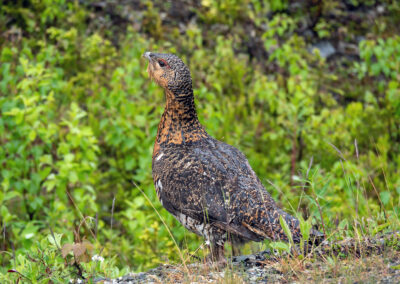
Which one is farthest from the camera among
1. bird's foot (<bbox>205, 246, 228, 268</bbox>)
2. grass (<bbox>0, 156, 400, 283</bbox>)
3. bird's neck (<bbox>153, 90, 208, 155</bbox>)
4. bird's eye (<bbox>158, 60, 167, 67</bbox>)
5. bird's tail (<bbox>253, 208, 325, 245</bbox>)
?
bird's eye (<bbox>158, 60, 167, 67</bbox>)

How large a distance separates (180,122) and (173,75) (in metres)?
0.46

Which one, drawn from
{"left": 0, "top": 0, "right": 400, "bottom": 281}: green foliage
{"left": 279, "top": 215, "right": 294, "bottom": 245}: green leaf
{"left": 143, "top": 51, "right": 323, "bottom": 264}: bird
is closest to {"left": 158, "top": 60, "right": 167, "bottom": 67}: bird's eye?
{"left": 143, "top": 51, "right": 323, "bottom": 264}: bird

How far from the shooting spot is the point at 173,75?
5.54m

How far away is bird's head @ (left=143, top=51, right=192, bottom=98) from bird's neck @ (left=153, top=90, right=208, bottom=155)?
0.13 ft

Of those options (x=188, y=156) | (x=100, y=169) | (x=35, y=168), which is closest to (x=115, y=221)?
(x=100, y=169)

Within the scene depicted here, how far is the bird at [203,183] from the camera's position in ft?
15.8

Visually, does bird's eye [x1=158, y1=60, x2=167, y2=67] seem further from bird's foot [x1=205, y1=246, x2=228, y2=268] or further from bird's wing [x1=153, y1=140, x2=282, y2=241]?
bird's foot [x1=205, y1=246, x2=228, y2=268]

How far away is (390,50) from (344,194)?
136 inches

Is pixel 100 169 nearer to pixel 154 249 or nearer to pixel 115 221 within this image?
pixel 115 221

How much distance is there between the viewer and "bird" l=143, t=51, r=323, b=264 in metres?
4.80

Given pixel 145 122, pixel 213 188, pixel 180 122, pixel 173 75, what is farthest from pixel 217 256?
pixel 145 122

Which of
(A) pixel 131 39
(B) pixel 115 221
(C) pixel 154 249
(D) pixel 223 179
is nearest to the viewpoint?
(D) pixel 223 179

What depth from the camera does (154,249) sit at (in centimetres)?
728

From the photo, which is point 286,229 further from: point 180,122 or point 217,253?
point 180,122
